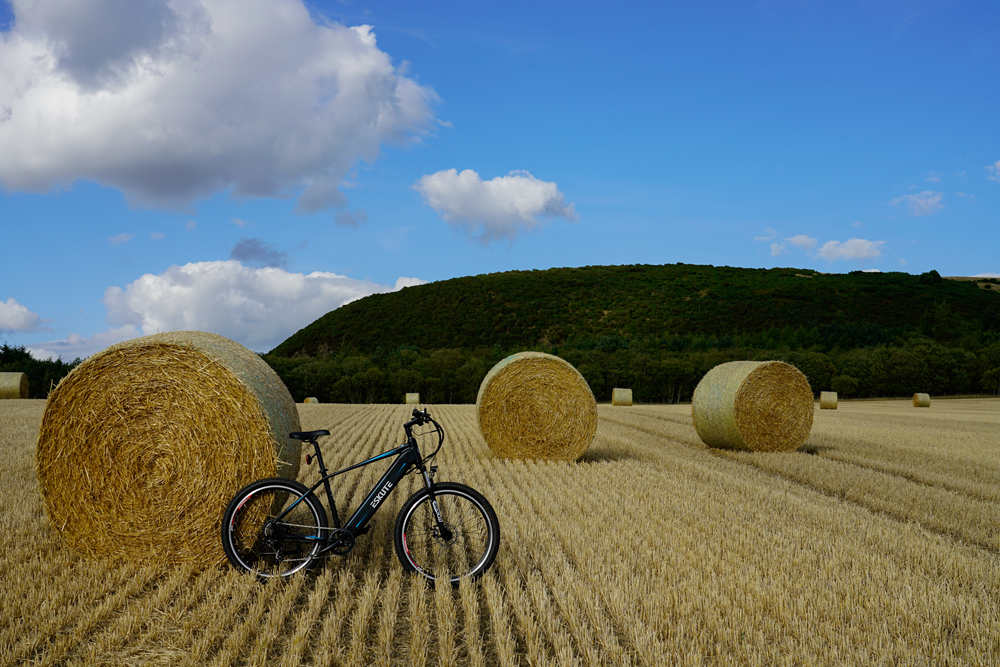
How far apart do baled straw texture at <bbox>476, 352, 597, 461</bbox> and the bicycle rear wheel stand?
577cm

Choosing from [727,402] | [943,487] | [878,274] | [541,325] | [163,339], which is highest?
[878,274]

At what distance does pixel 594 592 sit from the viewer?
453cm

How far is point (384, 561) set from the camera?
5.26 metres

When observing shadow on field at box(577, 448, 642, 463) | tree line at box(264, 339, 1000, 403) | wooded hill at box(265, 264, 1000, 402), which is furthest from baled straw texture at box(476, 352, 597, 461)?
wooded hill at box(265, 264, 1000, 402)

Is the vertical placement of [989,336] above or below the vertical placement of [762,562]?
above

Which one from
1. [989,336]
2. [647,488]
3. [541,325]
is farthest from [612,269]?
[647,488]

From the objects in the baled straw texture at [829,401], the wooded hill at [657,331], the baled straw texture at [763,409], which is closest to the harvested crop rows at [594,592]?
the baled straw texture at [763,409]

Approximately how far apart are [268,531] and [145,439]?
1.39m

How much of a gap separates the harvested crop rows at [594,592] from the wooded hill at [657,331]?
29.6 m

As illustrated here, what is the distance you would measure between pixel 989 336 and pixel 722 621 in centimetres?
5154

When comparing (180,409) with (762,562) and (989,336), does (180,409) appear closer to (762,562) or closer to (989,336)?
(762,562)

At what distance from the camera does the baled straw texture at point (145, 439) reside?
211 inches

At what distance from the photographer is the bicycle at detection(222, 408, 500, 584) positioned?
15.8ft

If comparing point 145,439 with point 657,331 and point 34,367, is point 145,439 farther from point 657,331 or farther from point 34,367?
point 657,331
